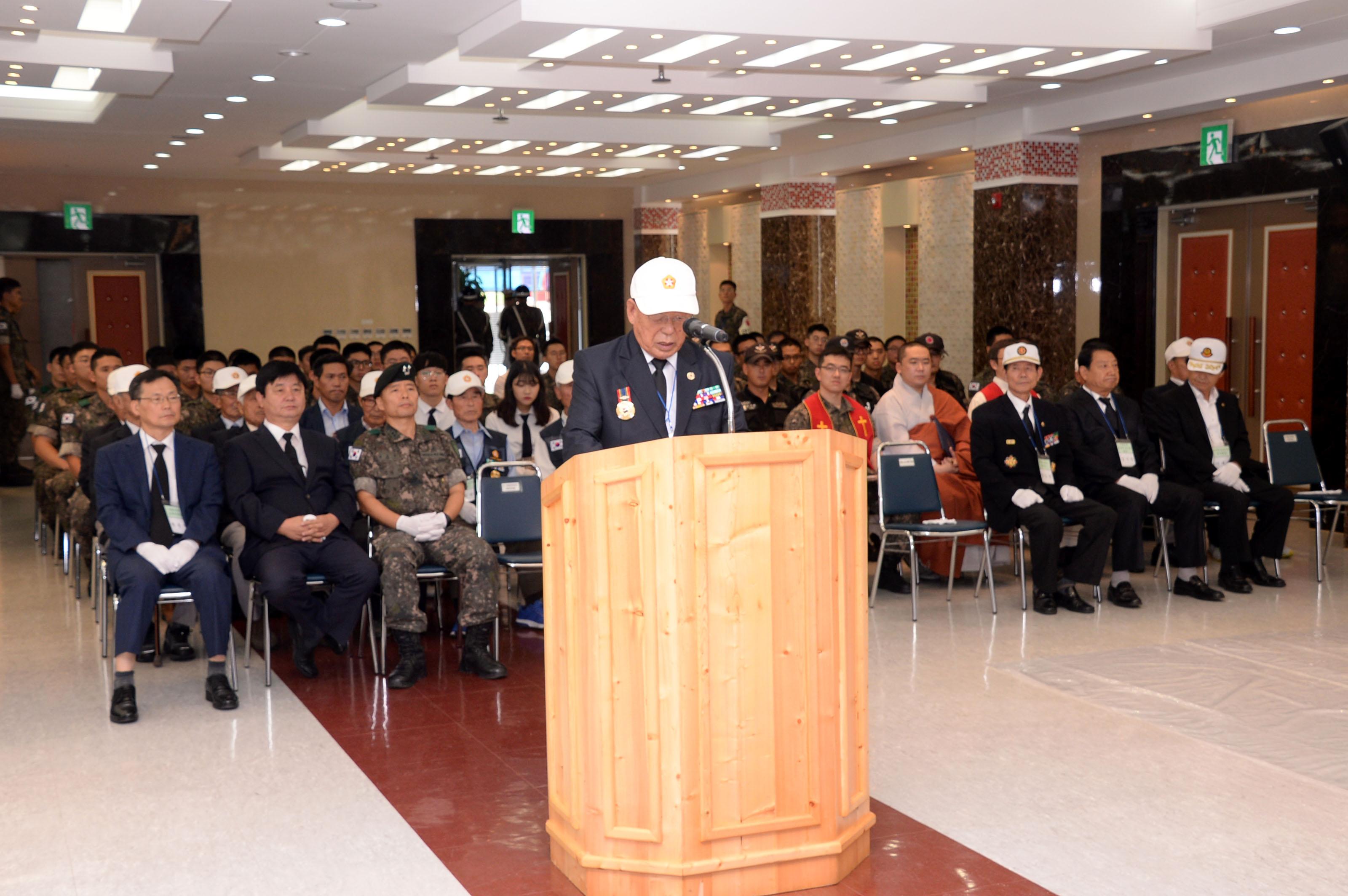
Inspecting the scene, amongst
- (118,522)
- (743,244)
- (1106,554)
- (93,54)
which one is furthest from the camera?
(743,244)

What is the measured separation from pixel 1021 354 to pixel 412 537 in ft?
12.1

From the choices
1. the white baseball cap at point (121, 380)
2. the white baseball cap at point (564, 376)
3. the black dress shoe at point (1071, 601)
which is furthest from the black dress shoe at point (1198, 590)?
the white baseball cap at point (121, 380)

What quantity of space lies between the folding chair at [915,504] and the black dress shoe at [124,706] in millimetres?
3853

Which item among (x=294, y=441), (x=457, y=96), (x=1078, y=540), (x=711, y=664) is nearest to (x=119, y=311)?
(x=457, y=96)

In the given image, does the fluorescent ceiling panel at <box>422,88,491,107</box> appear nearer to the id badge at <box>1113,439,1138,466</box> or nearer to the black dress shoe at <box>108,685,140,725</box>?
the id badge at <box>1113,439,1138,466</box>

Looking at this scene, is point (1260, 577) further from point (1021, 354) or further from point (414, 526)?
point (414, 526)

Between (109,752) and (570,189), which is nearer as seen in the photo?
(109,752)

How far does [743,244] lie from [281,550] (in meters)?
12.5

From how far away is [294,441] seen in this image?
6.05m

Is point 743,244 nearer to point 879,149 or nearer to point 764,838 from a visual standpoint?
point 879,149

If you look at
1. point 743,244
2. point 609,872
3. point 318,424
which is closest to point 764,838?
point 609,872

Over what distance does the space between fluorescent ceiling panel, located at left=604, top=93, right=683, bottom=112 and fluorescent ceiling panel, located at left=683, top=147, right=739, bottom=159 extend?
9.67ft

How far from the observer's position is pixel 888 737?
4863mm

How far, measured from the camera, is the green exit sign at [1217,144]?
10.7 m
